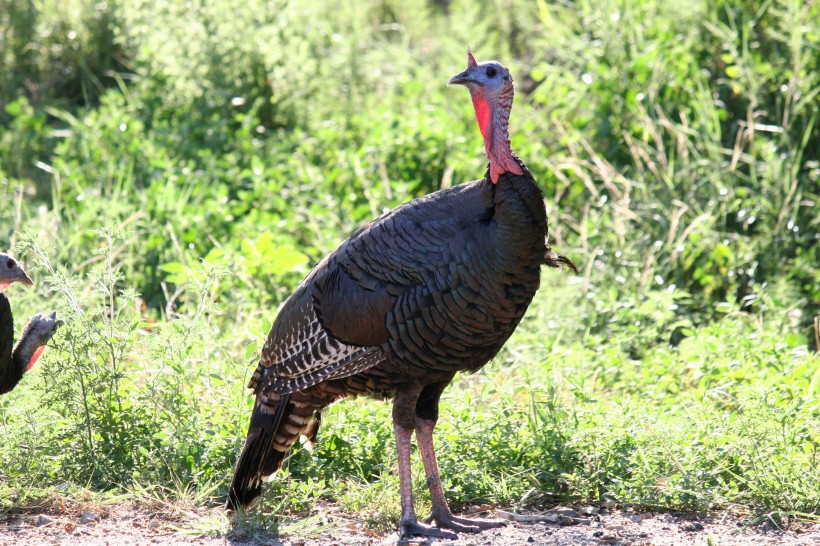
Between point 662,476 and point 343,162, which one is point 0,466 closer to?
point 662,476

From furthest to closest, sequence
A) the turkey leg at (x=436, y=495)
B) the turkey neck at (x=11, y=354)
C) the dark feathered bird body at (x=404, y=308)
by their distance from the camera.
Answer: the turkey neck at (x=11, y=354)
the turkey leg at (x=436, y=495)
the dark feathered bird body at (x=404, y=308)

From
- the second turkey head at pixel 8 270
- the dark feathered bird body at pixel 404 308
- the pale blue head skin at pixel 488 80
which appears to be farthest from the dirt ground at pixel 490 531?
the pale blue head skin at pixel 488 80

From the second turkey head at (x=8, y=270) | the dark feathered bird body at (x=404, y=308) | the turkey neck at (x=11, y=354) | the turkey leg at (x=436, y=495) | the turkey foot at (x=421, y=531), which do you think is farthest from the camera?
the second turkey head at (x=8, y=270)

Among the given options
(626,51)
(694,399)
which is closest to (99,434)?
(694,399)

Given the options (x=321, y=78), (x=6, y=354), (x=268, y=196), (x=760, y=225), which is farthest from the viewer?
(x=321, y=78)

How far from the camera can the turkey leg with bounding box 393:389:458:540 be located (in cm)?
406

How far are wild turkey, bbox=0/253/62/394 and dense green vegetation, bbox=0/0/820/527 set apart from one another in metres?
0.10

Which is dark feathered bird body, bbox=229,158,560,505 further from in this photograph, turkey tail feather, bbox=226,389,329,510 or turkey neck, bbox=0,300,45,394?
turkey neck, bbox=0,300,45,394

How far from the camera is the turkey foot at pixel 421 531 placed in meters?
4.02

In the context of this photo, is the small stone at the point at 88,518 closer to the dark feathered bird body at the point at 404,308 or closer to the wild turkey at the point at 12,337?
the dark feathered bird body at the point at 404,308

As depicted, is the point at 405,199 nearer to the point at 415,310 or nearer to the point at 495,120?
the point at 495,120

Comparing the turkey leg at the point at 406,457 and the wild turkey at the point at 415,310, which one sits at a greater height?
the wild turkey at the point at 415,310

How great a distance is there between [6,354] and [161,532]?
3.36 ft

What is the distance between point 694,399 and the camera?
490cm
